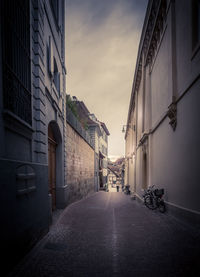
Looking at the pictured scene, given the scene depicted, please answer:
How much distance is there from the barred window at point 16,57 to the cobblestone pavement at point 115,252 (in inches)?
115

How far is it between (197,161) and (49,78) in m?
5.54

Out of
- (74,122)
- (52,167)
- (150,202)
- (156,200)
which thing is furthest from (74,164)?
(156,200)

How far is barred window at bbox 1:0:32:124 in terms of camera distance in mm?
3973

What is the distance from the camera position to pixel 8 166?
329cm

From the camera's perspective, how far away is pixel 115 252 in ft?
13.1

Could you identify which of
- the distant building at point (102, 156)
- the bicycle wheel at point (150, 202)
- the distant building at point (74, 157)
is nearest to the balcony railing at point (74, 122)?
the distant building at point (74, 157)

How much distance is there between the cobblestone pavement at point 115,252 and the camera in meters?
3.21

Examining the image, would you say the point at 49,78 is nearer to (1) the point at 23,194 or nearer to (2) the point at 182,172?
(1) the point at 23,194

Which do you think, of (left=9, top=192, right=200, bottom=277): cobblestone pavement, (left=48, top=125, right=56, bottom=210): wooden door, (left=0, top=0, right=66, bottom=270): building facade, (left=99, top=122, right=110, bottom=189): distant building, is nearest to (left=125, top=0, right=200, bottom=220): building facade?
(left=9, top=192, right=200, bottom=277): cobblestone pavement

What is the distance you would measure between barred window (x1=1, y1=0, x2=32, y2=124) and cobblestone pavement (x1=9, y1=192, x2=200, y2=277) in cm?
292

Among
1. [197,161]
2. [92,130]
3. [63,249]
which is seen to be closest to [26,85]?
[63,249]

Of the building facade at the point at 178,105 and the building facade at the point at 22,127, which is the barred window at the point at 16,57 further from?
the building facade at the point at 178,105

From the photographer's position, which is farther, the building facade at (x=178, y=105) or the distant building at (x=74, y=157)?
the distant building at (x=74, y=157)

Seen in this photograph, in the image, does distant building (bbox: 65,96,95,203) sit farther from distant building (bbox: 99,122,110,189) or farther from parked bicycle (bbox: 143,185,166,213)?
distant building (bbox: 99,122,110,189)
